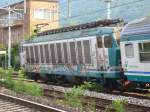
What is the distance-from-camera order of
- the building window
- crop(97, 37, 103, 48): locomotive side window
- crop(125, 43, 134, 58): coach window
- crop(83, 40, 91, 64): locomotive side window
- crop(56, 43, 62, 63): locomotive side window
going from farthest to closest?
the building window
crop(56, 43, 62, 63): locomotive side window
crop(83, 40, 91, 64): locomotive side window
crop(97, 37, 103, 48): locomotive side window
crop(125, 43, 134, 58): coach window

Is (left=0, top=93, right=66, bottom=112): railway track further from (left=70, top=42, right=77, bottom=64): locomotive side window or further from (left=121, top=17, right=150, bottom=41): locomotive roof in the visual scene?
(left=70, top=42, right=77, bottom=64): locomotive side window

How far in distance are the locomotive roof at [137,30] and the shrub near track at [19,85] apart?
400 centimetres

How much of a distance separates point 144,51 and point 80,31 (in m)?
5.79

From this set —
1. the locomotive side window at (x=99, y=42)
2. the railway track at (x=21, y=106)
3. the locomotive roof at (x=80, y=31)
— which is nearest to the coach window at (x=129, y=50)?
the locomotive roof at (x=80, y=31)

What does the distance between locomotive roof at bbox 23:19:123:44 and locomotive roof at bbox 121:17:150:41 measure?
4.91 feet

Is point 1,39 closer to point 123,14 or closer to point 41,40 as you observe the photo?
point 123,14

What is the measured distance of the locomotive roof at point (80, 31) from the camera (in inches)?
857

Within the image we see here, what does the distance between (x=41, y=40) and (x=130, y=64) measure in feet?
31.5

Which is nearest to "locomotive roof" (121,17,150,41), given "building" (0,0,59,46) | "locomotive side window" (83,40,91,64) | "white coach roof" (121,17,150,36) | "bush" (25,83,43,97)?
"white coach roof" (121,17,150,36)

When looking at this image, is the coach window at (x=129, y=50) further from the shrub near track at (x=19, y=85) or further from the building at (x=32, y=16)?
the building at (x=32, y=16)

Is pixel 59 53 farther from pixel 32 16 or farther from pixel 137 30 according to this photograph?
pixel 32 16

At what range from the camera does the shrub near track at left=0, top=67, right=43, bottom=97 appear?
1880 cm

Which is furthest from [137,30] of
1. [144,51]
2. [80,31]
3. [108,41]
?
[80,31]

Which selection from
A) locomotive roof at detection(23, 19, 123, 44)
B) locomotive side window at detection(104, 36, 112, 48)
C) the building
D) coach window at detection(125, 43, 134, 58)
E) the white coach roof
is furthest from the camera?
the building
